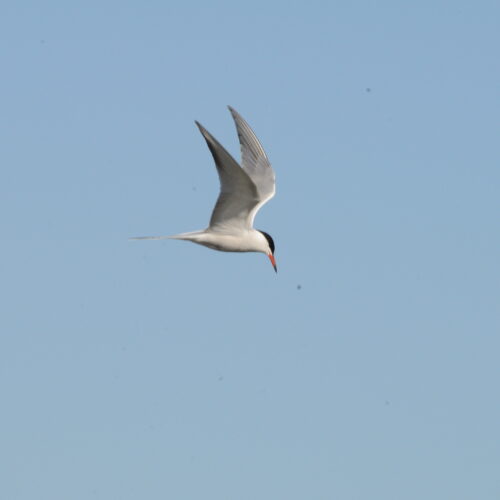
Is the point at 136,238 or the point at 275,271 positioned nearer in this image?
the point at 136,238

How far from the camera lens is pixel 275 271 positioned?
83.7 feet

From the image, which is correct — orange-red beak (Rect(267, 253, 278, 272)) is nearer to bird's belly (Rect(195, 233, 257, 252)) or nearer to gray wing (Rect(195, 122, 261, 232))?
bird's belly (Rect(195, 233, 257, 252))

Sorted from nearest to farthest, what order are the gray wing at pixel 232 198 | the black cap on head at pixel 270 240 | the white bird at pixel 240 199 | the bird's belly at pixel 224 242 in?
the gray wing at pixel 232 198 → the white bird at pixel 240 199 → the bird's belly at pixel 224 242 → the black cap on head at pixel 270 240

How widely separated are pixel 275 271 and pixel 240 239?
1.66 metres

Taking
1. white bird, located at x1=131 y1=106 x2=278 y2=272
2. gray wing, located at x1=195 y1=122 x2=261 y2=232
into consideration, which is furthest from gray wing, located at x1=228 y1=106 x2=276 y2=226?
gray wing, located at x1=195 y1=122 x2=261 y2=232

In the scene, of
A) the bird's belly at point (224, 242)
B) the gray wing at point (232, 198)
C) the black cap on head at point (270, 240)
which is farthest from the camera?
the black cap on head at point (270, 240)

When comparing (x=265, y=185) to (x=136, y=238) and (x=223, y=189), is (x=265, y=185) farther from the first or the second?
(x=136, y=238)

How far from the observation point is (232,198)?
23406 mm

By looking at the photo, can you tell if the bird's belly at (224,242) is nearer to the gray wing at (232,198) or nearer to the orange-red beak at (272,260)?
the gray wing at (232,198)

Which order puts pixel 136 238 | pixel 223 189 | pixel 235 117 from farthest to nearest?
pixel 235 117 → pixel 223 189 → pixel 136 238

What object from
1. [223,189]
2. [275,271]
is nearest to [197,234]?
[223,189]

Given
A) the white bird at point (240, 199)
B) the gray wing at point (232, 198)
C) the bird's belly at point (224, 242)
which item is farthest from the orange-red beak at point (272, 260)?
the gray wing at point (232, 198)

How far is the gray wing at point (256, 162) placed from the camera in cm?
2567

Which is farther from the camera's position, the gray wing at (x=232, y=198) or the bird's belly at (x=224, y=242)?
the bird's belly at (x=224, y=242)
